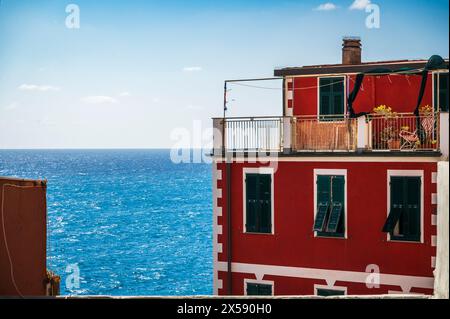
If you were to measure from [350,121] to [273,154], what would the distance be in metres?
2.65

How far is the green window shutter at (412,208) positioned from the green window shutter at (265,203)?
4225 millimetres

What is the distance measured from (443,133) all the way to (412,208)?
92.7 inches

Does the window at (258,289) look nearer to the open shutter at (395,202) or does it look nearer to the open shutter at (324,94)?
the open shutter at (395,202)

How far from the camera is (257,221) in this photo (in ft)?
74.2

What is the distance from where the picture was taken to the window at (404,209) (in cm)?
2059

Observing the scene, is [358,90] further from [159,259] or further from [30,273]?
[159,259]

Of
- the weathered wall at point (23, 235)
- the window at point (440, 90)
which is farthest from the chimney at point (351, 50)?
the weathered wall at point (23, 235)

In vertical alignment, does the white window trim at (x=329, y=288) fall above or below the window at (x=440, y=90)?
below

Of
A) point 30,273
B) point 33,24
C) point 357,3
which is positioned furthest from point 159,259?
point 33,24

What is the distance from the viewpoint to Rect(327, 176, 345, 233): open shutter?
21422 millimetres

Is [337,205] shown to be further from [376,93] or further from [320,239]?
[376,93]

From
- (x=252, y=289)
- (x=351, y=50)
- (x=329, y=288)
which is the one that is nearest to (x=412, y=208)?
(x=329, y=288)

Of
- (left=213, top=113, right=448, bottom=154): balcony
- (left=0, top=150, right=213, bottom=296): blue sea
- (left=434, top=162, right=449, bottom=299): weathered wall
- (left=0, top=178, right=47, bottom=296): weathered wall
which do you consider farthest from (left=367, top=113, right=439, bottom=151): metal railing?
(left=0, top=150, right=213, bottom=296): blue sea
